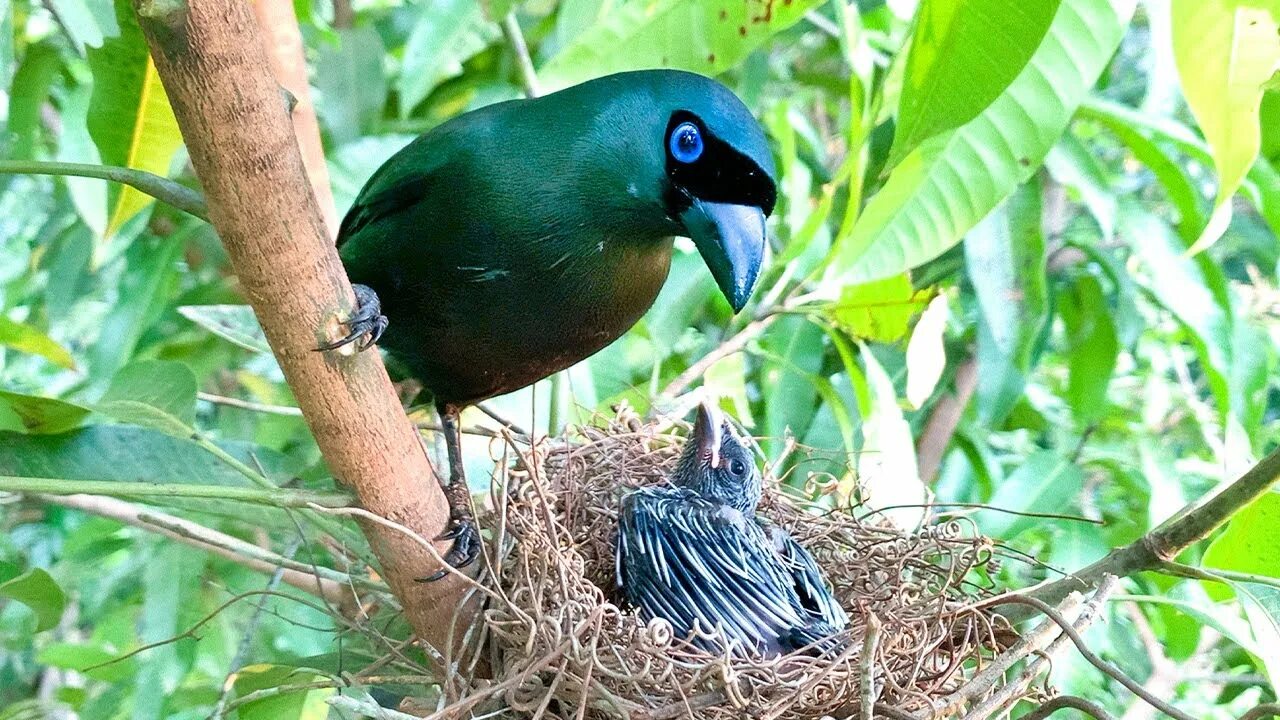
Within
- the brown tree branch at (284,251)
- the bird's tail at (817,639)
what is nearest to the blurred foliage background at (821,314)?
the brown tree branch at (284,251)

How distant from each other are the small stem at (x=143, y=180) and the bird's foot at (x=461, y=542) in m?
0.56

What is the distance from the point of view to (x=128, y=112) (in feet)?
6.17

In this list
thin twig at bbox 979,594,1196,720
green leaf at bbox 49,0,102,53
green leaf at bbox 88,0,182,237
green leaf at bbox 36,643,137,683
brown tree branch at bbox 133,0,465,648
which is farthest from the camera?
green leaf at bbox 36,643,137,683

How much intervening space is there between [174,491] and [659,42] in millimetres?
1112

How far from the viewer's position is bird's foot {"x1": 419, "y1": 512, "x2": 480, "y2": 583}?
4.89 ft

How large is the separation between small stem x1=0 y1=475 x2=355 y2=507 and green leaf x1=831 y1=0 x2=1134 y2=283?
43.4 inches

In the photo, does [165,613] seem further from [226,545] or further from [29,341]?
[226,545]

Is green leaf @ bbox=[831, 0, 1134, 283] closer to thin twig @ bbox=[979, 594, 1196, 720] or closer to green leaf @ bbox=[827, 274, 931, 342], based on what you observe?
green leaf @ bbox=[827, 274, 931, 342]

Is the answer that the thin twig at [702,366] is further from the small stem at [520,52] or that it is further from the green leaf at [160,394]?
the green leaf at [160,394]

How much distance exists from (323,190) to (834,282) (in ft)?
3.12

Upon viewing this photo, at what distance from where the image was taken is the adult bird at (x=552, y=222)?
57.4 inches

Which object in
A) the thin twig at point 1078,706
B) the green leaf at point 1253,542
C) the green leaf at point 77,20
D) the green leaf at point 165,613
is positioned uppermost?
the green leaf at point 77,20

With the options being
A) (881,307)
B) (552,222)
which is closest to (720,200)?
(552,222)

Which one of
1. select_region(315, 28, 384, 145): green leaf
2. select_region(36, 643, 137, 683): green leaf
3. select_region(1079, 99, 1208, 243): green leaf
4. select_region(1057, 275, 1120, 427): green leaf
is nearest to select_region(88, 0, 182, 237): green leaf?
select_region(315, 28, 384, 145): green leaf
